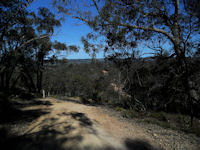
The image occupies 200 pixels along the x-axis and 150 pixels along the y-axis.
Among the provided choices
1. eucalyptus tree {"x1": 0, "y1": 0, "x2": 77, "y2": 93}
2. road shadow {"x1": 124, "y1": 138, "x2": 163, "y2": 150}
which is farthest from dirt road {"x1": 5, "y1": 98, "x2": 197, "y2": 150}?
eucalyptus tree {"x1": 0, "y1": 0, "x2": 77, "y2": 93}

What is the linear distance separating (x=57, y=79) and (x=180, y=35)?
24.5 m

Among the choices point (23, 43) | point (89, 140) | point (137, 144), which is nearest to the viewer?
point (89, 140)

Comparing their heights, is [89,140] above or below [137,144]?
above

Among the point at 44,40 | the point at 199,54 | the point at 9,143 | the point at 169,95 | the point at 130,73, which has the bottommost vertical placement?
the point at 9,143

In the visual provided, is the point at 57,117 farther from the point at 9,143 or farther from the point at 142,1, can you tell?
the point at 142,1

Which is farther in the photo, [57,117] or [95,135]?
[57,117]

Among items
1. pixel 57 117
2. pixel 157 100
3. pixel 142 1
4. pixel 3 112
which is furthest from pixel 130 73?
pixel 3 112

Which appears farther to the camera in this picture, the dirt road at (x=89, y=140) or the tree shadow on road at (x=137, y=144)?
the tree shadow on road at (x=137, y=144)

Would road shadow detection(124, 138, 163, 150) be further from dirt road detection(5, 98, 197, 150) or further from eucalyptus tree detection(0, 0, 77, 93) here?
eucalyptus tree detection(0, 0, 77, 93)

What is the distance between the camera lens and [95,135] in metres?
3.12

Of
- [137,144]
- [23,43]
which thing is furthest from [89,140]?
[23,43]

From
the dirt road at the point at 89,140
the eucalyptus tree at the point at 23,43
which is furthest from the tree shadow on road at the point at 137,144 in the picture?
the eucalyptus tree at the point at 23,43

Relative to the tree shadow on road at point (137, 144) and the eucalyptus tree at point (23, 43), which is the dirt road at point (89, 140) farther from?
the eucalyptus tree at point (23, 43)

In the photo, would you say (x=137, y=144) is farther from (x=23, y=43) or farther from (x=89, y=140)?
(x=23, y=43)
